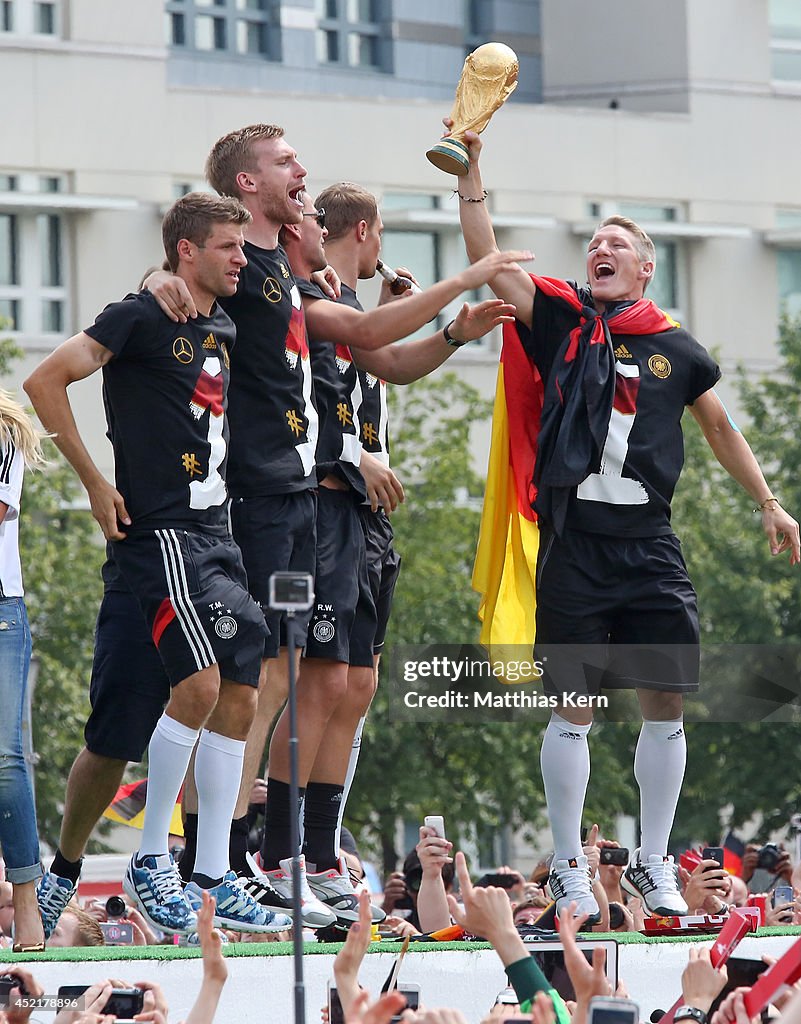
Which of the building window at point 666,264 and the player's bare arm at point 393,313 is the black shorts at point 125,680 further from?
the building window at point 666,264

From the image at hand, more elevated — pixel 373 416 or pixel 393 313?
pixel 393 313

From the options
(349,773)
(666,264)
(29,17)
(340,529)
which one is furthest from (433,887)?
(666,264)

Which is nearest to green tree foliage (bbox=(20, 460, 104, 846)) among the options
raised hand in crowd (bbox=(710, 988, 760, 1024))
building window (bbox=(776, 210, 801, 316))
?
building window (bbox=(776, 210, 801, 316))

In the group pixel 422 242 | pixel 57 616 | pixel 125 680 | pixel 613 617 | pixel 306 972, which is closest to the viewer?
pixel 306 972

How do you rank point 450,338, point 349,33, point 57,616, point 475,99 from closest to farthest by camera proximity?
1. point 450,338
2. point 475,99
3. point 57,616
4. point 349,33

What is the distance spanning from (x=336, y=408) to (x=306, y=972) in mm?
2308

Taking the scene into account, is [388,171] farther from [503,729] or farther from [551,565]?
[551,565]

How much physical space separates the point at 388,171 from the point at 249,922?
32.6 metres

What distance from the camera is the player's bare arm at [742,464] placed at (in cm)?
892

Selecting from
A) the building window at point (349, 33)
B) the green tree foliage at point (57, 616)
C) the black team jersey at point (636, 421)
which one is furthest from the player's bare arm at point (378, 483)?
the building window at point (349, 33)

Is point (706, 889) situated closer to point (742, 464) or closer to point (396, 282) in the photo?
point (742, 464)

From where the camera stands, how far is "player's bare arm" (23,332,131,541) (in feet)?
24.3

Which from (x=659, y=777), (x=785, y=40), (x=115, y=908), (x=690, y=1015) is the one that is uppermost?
(x=785, y=40)

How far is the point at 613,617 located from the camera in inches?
338
